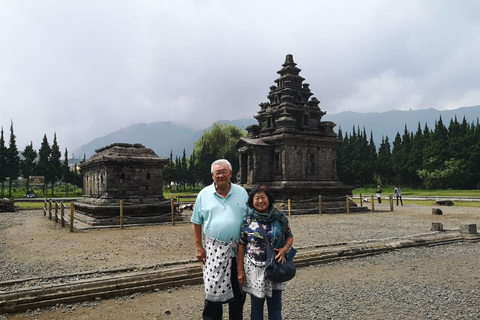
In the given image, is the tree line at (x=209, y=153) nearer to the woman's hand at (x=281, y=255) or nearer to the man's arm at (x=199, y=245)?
the man's arm at (x=199, y=245)

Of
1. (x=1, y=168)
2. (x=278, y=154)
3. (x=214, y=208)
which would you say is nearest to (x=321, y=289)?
(x=214, y=208)

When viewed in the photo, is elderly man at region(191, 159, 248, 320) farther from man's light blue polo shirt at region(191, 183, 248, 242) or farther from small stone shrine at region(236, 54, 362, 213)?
small stone shrine at region(236, 54, 362, 213)

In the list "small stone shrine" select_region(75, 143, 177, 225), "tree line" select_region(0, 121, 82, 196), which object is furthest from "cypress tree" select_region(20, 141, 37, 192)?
"small stone shrine" select_region(75, 143, 177, 225)

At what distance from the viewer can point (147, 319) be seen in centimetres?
457

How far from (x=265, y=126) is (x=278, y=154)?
3.66m

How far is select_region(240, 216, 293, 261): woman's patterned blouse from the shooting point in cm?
341

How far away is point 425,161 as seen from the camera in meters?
52.7

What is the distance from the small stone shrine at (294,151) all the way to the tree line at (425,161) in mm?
33234

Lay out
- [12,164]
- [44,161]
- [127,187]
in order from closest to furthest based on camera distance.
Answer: [127,187], [12,164], [44,161]

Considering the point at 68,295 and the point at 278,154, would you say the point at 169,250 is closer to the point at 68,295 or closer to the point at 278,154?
the point at 68,295

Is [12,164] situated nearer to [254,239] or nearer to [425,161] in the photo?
[254,239]

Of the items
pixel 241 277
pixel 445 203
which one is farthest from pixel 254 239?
pixel 445 203

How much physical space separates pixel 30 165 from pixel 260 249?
56.4m

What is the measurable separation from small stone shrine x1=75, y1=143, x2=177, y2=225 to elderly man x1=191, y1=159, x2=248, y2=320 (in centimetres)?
1266
